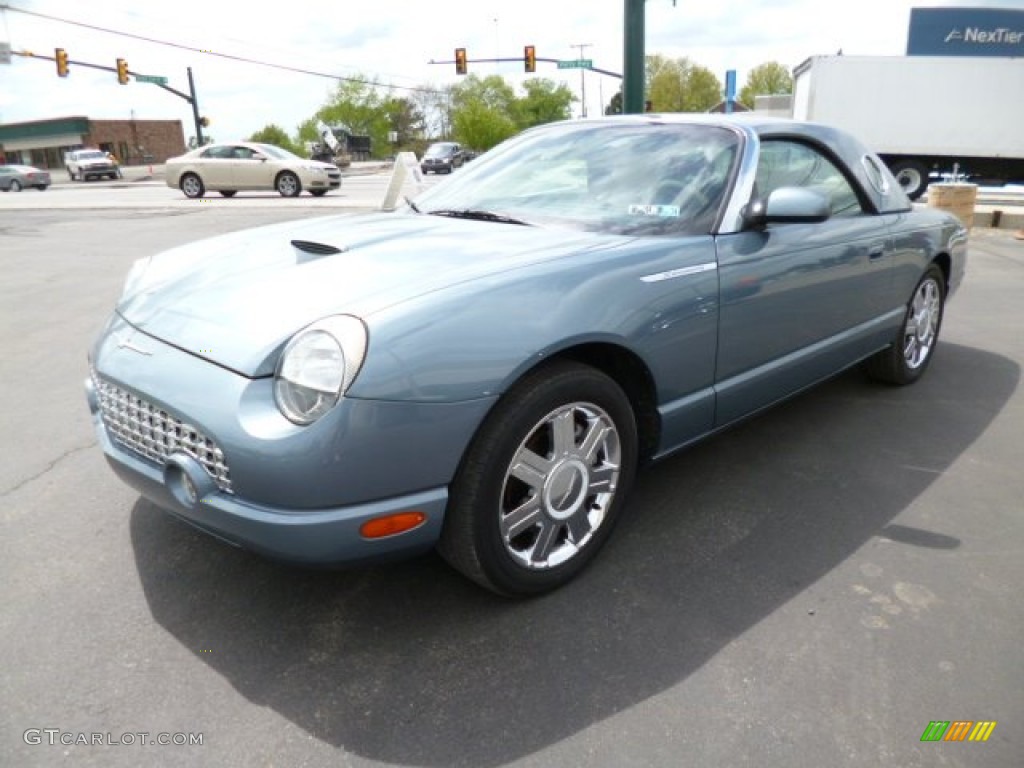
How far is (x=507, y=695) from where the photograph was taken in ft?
6.67

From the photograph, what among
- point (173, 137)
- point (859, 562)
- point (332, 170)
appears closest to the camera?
point (859, 562)

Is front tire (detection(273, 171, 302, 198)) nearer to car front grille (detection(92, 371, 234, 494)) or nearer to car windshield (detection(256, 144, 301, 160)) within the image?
Result: car windshield (detection(256, 144, 301, 160))

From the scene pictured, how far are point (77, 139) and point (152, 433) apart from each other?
258 feet

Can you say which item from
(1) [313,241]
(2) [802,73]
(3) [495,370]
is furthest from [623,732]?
(2) [802,73]

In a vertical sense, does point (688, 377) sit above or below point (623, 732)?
above

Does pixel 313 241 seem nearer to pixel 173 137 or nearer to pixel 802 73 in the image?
pixel 802 73

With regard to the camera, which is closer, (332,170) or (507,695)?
(507,695)

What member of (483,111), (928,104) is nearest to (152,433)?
(928,104)

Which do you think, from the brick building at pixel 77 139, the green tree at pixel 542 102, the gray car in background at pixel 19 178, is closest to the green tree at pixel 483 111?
the green tree at pixel 542 102

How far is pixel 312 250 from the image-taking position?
8.67 feet

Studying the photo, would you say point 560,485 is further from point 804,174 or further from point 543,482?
point 804,174

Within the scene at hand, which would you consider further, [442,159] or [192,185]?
[442,159]

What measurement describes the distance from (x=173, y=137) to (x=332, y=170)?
64150 mm

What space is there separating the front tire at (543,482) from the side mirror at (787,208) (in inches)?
36.8
